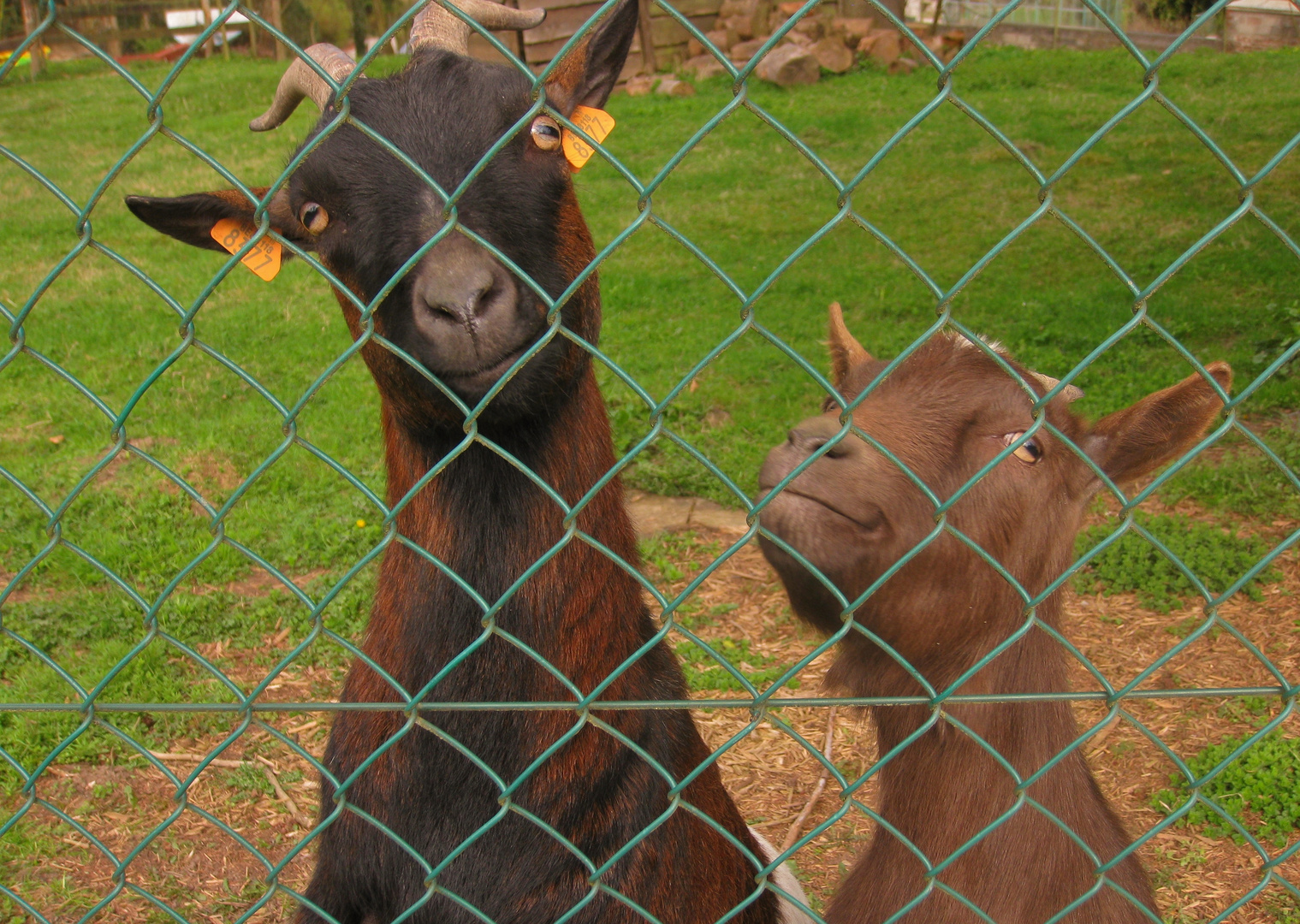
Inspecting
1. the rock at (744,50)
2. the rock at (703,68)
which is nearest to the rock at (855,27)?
the rock at (744,50)

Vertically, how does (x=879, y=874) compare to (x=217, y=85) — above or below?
above

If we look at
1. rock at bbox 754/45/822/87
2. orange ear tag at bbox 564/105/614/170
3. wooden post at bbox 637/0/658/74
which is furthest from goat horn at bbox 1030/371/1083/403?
wooden post at bbox 637/0/658/74

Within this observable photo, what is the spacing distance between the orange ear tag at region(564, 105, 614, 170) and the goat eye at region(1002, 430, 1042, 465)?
1.21 m

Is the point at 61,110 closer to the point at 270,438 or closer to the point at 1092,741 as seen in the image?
the point at 270,438

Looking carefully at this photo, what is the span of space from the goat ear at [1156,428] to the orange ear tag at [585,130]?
1.36 meters

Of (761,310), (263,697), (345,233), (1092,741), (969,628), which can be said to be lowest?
(263,697)

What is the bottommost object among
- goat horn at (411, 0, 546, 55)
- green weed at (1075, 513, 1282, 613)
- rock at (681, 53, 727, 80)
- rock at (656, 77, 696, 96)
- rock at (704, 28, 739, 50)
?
rock at (656, 77, 696, 96)

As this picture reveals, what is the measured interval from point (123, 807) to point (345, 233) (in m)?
2.63

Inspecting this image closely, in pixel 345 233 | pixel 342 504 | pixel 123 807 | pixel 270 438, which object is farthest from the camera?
pixel 270 438

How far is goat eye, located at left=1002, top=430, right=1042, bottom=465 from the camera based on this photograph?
271cm

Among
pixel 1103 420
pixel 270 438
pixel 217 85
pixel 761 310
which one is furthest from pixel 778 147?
pixel 1103 420

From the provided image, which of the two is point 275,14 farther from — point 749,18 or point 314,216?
point 314,216

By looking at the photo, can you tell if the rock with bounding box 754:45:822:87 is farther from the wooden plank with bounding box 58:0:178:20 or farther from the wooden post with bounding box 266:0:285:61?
the wooden plank with bounding box 58:0:178:20

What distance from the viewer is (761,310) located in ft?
25.8
